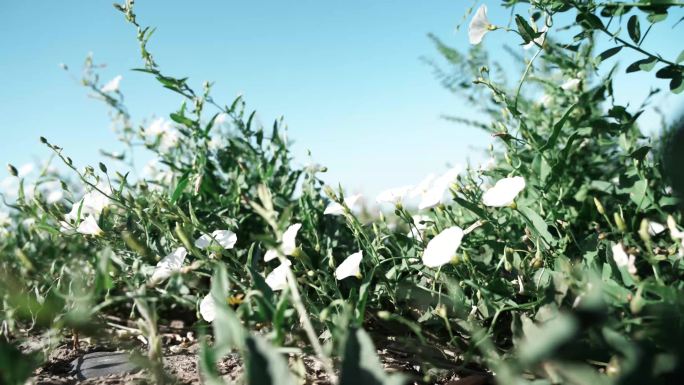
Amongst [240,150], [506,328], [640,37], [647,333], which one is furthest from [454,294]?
[240,150]

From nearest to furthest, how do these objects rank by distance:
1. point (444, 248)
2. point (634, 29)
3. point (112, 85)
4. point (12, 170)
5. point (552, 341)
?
point (552, 341) < point (444, 248) < point (634, 29) < point (12, 170) < point (112, 85)

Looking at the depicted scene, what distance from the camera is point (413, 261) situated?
1.28 m

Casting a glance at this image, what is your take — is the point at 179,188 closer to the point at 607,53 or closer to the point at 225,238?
the point at 225,238

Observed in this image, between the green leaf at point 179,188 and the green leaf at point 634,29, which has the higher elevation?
the green leaf at point 179,188

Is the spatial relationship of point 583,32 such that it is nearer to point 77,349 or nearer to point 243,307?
point 243,307

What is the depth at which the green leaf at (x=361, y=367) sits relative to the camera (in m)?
0.63

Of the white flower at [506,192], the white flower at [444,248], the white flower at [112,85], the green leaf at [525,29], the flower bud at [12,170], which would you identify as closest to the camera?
the white flower at [444,248]

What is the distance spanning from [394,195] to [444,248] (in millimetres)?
304

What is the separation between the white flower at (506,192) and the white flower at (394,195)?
0.23m

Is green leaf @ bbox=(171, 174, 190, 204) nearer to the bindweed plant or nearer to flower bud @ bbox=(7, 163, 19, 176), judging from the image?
the bindweed plant

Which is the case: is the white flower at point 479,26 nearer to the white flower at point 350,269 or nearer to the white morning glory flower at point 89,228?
the white flower at point 350,269

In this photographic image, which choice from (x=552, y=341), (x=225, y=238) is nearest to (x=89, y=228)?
(x=225, y=238)

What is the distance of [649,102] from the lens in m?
1.42

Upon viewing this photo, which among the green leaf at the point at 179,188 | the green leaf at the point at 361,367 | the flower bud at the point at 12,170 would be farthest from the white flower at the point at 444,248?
the flower bud at the point at 12,170
